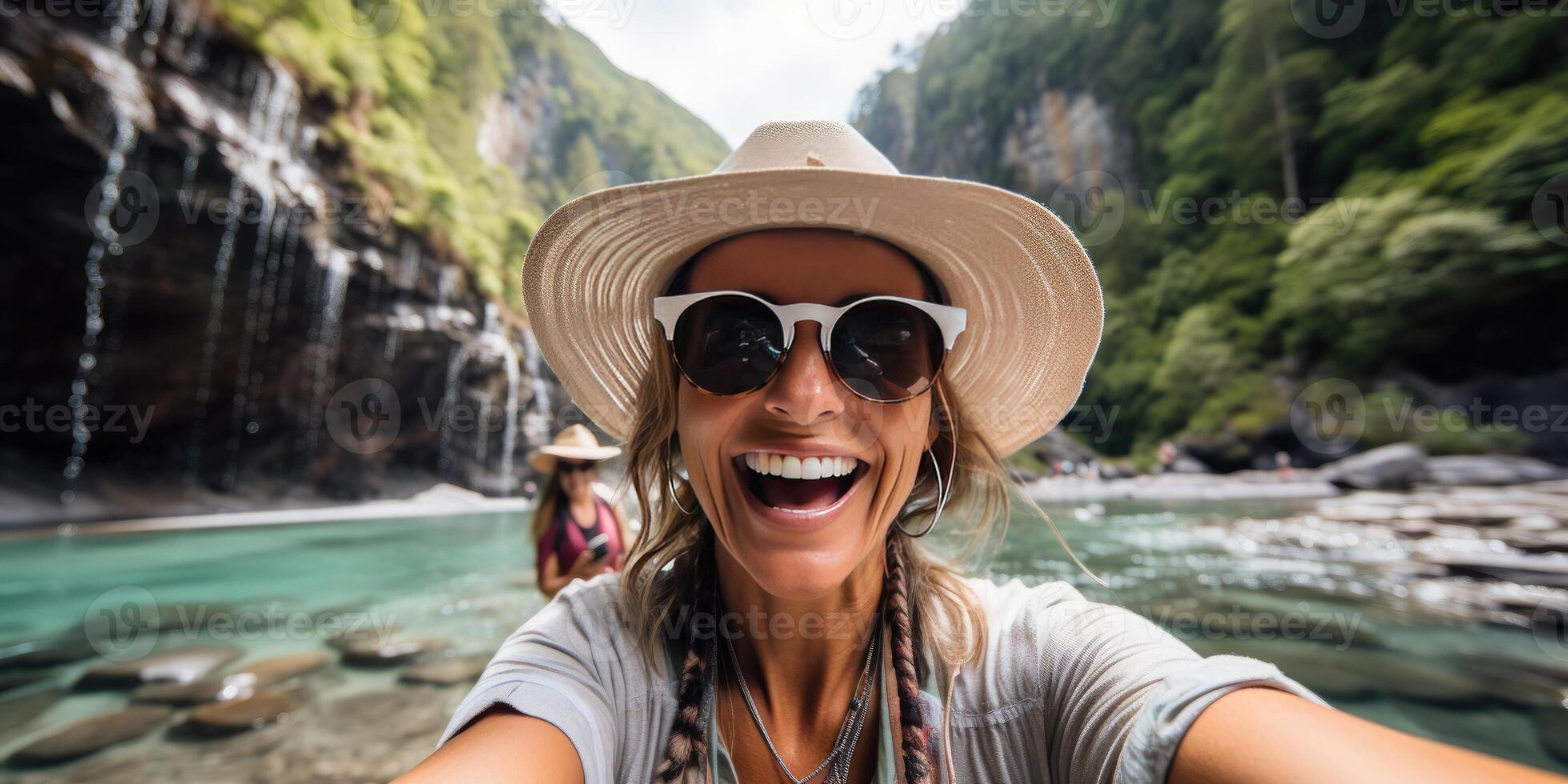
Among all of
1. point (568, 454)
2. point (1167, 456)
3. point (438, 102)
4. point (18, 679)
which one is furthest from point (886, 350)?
point (438, 102)

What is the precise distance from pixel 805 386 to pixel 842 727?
0.64 m

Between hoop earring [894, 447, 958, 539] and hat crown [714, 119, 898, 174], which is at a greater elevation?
hat crown [714, 119, 898, 174]

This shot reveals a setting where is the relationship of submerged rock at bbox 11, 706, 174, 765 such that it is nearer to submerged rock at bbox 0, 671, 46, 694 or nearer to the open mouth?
submerged rock at bbox 0, 671, 46, 694

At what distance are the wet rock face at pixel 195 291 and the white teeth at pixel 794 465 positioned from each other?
1405cm

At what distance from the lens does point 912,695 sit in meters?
1.04

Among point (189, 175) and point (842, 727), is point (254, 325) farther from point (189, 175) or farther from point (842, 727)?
point (842, 727)

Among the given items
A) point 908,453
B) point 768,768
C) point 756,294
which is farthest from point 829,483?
point 768,768

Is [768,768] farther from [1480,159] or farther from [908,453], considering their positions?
[1480,159]

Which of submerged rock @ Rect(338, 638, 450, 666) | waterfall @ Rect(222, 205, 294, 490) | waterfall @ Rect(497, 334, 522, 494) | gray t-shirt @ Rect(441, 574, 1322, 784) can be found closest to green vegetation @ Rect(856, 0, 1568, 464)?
gray t-shirt @ Rect(441, 574, 1322, 784)

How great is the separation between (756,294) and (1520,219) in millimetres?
18846

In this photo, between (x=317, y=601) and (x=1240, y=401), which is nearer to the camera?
(x=317, y=601)

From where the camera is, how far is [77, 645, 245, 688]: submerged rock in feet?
12.7

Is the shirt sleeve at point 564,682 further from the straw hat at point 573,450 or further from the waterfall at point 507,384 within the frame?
the waterfall at point 507,384

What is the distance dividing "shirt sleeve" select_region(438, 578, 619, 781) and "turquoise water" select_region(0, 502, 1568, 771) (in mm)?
4235
